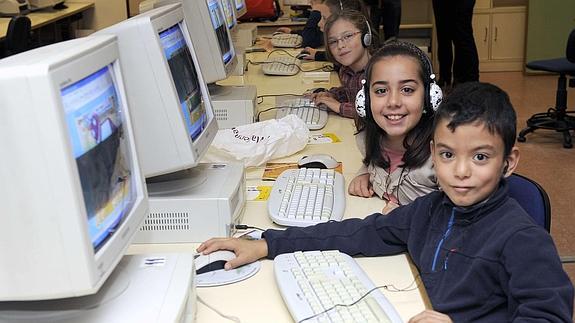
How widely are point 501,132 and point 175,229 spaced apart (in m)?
0.72

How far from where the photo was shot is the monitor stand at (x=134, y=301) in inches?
44.3

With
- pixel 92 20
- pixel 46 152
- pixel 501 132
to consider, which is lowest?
pixel 92 20

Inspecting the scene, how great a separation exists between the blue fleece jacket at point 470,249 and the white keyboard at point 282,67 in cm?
218

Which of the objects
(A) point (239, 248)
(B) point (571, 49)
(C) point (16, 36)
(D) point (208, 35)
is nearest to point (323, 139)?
(D) point (208, 35)

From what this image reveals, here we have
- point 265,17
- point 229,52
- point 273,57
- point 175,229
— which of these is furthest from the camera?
point 265,17

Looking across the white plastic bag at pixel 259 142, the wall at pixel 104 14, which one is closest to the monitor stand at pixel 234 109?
the white plastic bag at pixel 259 142

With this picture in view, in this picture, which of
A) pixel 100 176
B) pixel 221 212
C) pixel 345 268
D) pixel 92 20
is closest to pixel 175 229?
pixel 221 212

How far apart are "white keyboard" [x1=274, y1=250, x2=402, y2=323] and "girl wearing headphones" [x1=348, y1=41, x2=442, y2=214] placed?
43cm

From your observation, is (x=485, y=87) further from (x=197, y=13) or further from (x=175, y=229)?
(x=197, y=13)

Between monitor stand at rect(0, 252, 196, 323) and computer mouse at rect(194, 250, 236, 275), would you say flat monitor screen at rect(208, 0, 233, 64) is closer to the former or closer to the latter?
computer mouse at rect(194, 250, 236, 275)

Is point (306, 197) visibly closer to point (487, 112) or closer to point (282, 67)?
point (487, 112)

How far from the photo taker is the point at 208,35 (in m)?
2.54

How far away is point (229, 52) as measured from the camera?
289 cm

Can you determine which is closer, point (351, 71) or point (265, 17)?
point (351, 71)
